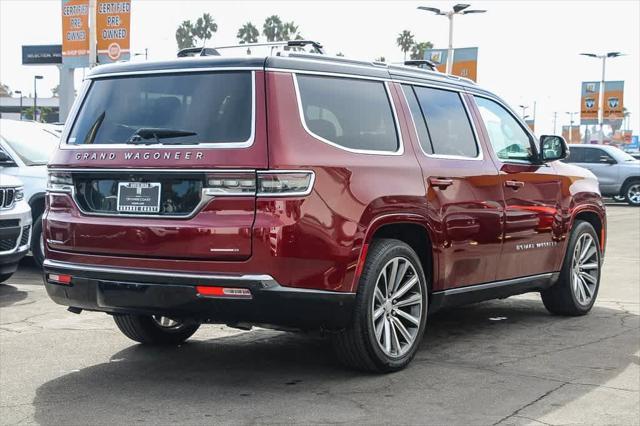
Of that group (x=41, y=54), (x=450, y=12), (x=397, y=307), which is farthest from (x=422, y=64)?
(x=41, y=54)

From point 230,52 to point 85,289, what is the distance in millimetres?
1684

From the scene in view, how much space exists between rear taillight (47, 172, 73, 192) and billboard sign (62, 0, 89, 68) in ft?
95.3

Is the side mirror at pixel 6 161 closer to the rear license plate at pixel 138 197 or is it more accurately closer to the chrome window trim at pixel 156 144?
the chrome window trim at pixel 156 144

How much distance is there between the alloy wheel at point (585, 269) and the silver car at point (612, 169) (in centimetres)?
2112

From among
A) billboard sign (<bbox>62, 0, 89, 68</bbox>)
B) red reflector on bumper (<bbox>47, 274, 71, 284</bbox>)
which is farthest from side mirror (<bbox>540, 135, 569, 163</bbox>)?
billboard sign (<bbox>62, 0, 89, 68</bbox>)

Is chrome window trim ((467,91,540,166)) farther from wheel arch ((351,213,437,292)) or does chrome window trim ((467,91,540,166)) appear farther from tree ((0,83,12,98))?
tree ((0,83,12,98))

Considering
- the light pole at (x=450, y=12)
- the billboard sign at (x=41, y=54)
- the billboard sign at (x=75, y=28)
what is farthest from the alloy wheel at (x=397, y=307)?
the billboard sign at (x=41, y=54)

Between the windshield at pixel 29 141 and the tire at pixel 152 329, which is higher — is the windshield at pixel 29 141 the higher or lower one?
the higher one

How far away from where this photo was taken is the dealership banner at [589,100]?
69.3 metres

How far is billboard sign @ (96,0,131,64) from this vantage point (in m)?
31.1

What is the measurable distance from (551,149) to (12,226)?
5322 millimetres

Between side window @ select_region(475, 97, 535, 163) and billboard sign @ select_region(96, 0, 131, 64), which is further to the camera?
billboard sign @ select_region(96, 0, 131, 64)

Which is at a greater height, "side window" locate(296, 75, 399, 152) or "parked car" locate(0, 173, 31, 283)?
"side window" locate(296, 75, 399, 152)

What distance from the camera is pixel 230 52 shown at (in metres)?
5.72
